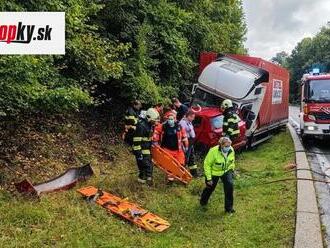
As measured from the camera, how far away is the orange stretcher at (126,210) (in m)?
7.99

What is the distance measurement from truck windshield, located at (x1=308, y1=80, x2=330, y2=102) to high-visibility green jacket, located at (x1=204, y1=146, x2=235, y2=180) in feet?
29.7

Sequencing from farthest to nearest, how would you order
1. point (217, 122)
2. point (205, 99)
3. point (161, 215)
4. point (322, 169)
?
point (205, 99) < point (217, 122) < point (322, 169) < point (161, 215)

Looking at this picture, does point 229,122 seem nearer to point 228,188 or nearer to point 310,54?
point 228,188

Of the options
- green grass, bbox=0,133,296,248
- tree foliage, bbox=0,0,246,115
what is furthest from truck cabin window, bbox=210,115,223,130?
green grass, bbox=0,133,296,248

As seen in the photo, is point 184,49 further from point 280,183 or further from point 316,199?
point 316,199

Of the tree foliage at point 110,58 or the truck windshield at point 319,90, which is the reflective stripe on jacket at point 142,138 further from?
the truck windshield at point 319,90

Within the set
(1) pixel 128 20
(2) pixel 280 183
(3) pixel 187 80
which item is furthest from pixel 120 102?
(2) pixel 280 183

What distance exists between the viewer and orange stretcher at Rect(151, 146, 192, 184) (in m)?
10.6

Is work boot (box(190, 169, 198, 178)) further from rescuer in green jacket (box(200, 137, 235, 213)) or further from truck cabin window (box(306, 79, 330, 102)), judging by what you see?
truck cabin window (box(306, 79, 330, 102))

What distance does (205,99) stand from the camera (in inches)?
628

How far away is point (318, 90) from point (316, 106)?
70 centimetres

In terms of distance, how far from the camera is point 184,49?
1688 cm

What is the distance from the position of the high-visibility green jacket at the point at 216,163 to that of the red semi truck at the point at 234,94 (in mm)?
4613

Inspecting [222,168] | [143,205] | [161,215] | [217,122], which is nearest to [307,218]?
[222,168]
